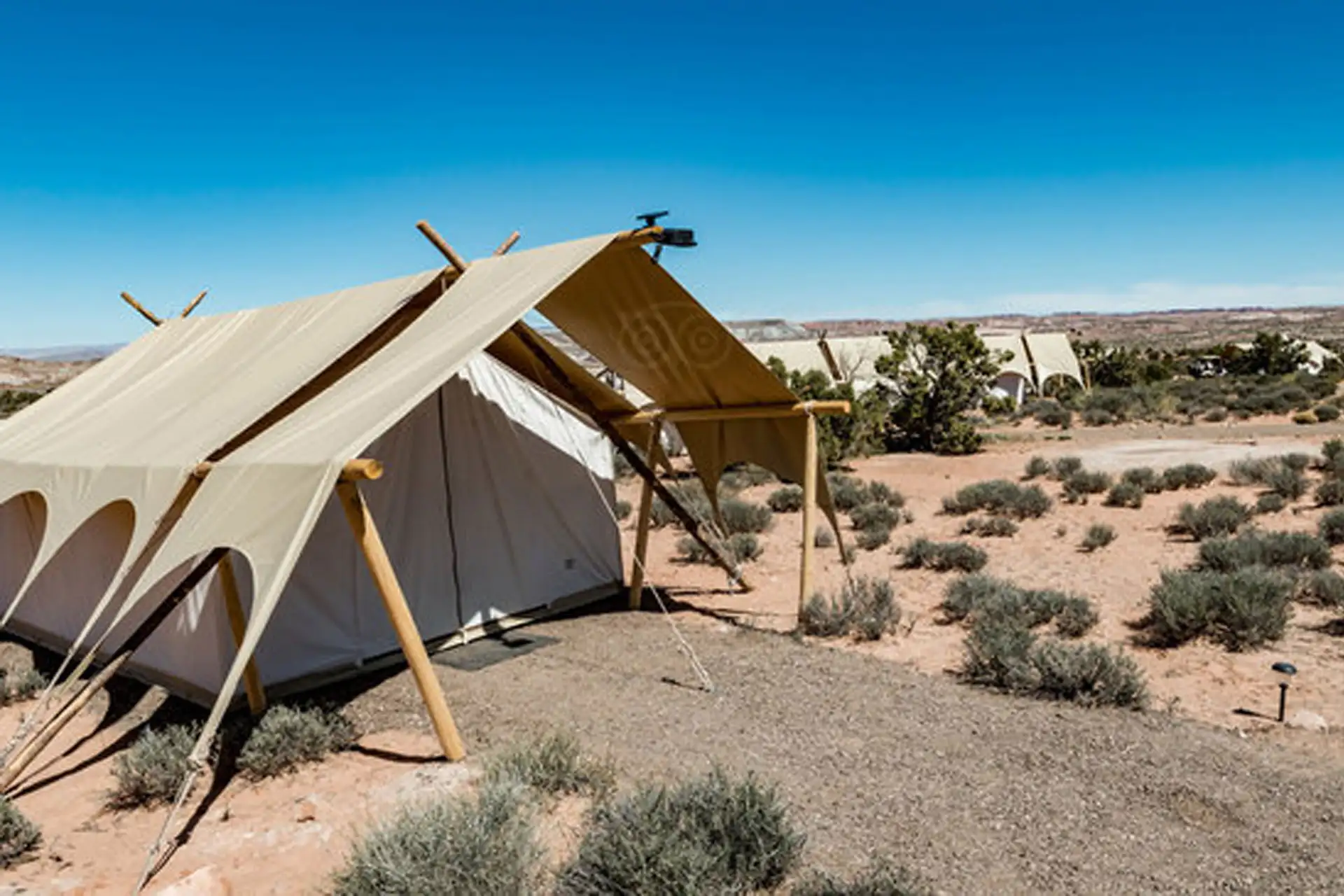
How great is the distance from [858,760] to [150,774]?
13.6ft

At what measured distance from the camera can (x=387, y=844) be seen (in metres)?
3.85

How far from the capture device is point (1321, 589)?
8.26 meters

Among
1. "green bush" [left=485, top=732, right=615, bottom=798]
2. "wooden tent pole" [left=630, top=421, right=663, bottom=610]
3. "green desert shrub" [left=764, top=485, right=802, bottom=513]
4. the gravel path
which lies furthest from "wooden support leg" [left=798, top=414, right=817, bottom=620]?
"green desert shrub" [left=764, top=485, right=802, bottom=513]

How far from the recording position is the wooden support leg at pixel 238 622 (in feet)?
20.3

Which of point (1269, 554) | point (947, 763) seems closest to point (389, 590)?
point (947, 763)

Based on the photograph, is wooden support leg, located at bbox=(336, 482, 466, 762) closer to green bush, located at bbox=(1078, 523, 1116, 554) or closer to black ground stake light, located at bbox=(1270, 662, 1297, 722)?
black ground stake light, located at bbox=(1270, 662, 1297, 722)

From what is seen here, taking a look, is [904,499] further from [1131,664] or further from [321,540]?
[321,540]

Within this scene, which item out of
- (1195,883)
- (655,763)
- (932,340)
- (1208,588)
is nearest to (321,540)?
(655,763)

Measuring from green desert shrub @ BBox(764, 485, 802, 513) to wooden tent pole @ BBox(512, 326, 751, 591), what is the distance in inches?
204

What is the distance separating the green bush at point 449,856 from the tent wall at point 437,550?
9.84ft

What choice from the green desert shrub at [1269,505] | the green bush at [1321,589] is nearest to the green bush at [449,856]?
the green bush at [1321,589]

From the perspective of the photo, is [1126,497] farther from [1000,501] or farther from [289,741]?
[289,741]

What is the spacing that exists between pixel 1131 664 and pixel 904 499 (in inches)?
360

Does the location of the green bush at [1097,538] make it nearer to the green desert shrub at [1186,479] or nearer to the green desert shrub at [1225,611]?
the green desert shrub at [1225,611]
